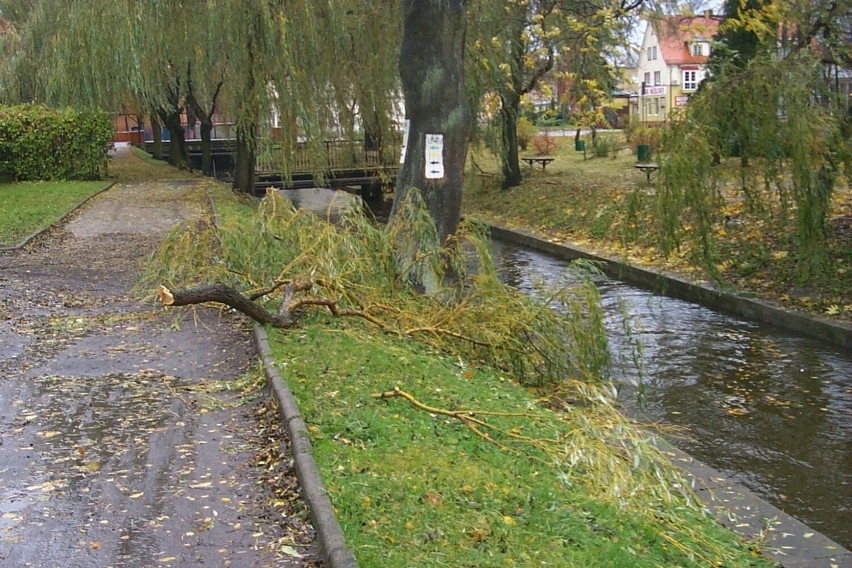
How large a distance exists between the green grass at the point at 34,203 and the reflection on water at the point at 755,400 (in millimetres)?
11793

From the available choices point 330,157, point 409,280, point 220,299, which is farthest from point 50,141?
point 220,299

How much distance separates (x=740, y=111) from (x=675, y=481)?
691 centimetres

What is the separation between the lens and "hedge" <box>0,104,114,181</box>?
1192 inches

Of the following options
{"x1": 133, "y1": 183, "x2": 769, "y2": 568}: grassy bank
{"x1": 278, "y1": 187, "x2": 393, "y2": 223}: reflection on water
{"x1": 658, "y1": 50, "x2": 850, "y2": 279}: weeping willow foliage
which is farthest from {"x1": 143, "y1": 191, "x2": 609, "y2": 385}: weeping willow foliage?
{"x1": 658, "y1": 50, "x2": 850, "y2": 279}: weeping willow foliage

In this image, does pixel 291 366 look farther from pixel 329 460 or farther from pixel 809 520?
pixel 809 520

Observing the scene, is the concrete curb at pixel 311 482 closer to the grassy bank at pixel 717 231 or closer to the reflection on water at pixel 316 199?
the reflection on water at pixel 316 199

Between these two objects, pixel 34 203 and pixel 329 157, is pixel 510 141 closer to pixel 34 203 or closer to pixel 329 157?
pixel 329 157

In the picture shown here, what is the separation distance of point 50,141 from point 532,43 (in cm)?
1659

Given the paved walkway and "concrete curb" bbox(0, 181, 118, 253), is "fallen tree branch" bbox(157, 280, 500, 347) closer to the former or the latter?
the paved walkway

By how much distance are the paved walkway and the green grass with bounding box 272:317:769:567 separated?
0.38 meters

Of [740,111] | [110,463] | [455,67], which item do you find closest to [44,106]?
[455,67]

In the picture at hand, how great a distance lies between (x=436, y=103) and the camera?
12250 millimetres

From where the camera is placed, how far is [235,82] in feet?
63.7

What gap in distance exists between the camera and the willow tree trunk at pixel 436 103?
12.2 metres
